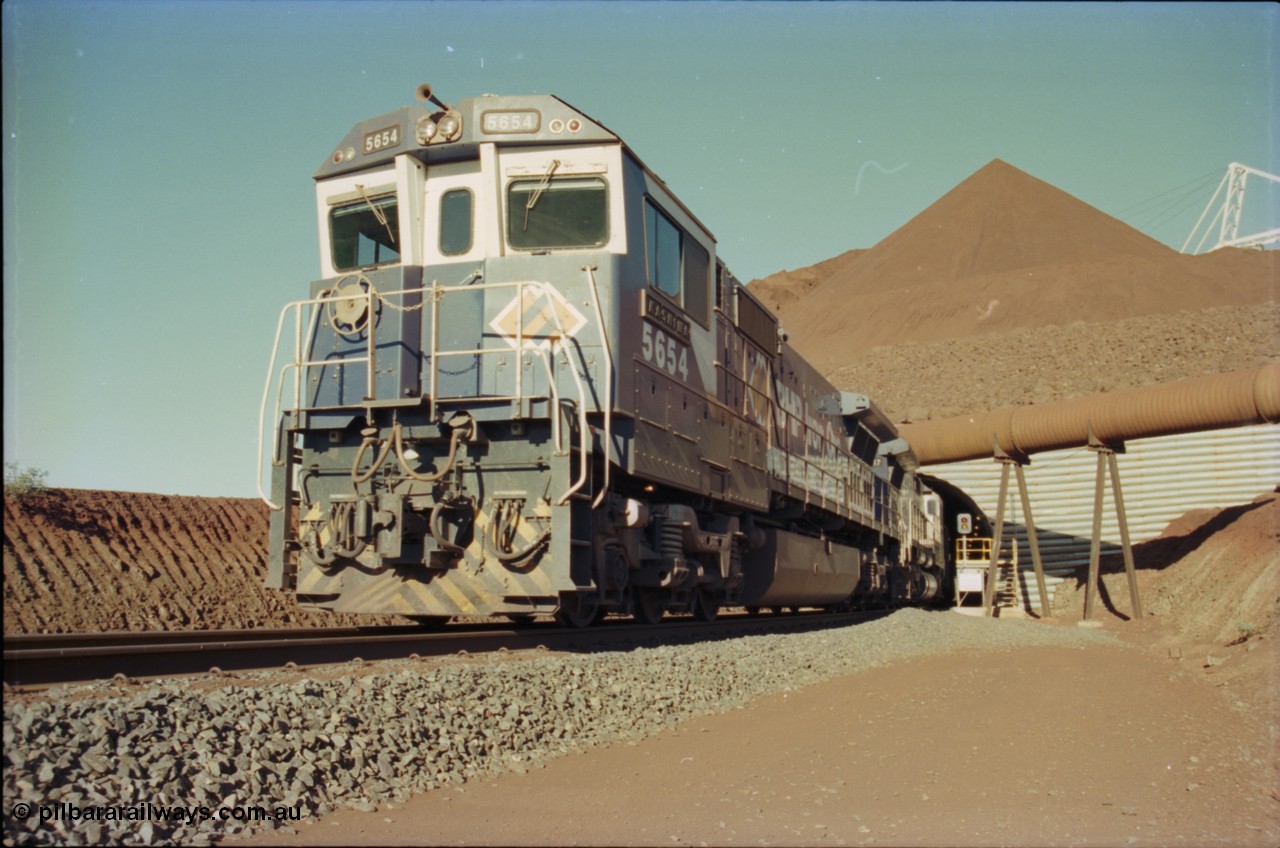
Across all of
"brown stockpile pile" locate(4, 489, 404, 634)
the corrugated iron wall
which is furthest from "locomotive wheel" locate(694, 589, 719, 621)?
the corrugated iron wall

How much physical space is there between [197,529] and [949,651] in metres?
10.9

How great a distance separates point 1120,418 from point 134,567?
61.5 feet

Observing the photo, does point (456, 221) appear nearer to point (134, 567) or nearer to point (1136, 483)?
point (134, 567)

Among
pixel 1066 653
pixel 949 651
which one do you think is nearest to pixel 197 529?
pixel 949 651

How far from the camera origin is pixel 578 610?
944 cm

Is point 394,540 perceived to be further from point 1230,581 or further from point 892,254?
point 892,254

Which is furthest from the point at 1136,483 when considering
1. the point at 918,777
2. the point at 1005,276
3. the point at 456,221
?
the point at 1005,276

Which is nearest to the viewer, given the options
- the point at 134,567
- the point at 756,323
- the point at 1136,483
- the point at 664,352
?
the point at 664,352

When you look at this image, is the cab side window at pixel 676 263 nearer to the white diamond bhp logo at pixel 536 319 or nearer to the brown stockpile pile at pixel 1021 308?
the white diamond bhp logo at pixel 536 319

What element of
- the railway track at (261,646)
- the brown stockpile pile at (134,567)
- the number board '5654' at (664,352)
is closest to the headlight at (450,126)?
the number board '5654' at (664,352)

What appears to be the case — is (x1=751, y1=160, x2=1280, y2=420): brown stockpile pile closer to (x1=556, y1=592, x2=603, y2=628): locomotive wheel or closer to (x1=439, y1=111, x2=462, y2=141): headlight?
(x1=556, y1=592, x2=603, y2=628): locomotive wheel

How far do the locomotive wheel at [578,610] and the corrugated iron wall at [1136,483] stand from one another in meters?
20.4

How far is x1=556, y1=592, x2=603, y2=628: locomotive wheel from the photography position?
902 cm

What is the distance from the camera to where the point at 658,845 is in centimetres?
407
